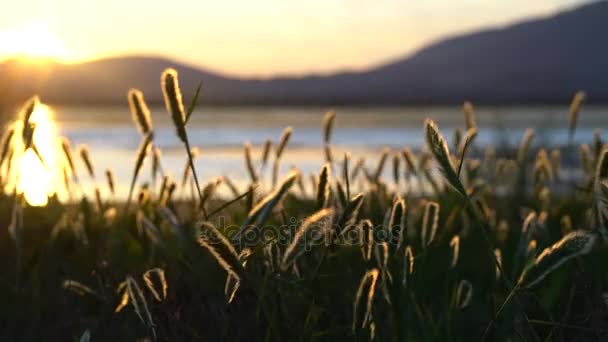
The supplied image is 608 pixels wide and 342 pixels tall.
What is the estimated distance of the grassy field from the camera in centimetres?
128

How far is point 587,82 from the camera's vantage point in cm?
16275

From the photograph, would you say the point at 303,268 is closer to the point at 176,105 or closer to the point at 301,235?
the point at 176,105

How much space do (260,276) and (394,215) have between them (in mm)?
554

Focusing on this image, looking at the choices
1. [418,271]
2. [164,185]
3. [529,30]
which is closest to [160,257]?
[164,185]

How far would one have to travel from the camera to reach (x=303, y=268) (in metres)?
2.13

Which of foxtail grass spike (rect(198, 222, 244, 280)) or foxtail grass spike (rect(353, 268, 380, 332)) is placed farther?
foxtail grass spike (rect(353, 268, 380, 332))

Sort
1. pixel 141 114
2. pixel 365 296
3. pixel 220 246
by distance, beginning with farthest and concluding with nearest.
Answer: pixel 141 114, pixel 365 296, pixel 220 246

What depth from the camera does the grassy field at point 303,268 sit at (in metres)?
1.28

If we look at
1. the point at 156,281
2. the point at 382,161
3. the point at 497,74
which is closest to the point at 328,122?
the point at 382,161

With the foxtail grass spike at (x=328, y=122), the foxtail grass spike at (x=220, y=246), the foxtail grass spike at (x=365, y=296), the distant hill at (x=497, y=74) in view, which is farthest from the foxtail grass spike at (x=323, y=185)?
the distant hill at (x=497, y=74)

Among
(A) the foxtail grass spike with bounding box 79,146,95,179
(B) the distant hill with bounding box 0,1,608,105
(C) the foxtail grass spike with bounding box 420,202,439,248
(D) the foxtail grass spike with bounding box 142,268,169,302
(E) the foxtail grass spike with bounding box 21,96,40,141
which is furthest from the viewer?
(B) the distant hill with bounding box 0,1,608,105

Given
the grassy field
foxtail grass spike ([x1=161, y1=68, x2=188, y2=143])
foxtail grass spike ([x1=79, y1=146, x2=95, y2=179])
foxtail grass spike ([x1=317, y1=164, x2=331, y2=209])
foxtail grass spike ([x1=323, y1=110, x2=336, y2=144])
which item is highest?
foxtail grass spike ([x1=161, y1=68, x2=188, y2=143])

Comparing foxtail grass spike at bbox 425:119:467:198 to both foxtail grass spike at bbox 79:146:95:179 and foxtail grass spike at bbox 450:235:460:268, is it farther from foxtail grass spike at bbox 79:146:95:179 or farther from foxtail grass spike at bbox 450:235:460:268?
foxtail grass spike at bbox 79:146:95:179

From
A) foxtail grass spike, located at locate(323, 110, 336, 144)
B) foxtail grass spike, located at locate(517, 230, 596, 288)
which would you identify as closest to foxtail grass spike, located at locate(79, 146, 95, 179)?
foxtail grass spike, located at locate(323, 110, 336, 144)
